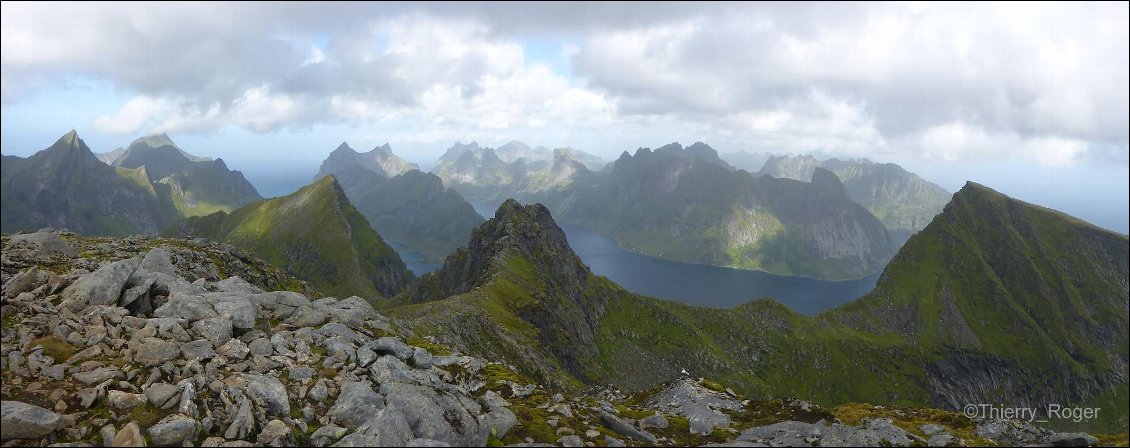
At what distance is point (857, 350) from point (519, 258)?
137 meters

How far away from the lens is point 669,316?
544ft

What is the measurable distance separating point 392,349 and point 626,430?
A: 14008 millimetres

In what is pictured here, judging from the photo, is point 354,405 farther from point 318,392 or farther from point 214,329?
point 214,329

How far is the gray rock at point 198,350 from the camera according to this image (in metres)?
20.6

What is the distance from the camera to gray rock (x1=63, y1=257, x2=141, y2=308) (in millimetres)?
22922

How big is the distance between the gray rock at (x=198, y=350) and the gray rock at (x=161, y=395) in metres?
2.81

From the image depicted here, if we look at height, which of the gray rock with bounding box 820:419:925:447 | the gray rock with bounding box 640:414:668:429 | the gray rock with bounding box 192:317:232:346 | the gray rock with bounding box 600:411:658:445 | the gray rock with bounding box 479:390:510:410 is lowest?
the gray rock with bounding box 640:414:668:429

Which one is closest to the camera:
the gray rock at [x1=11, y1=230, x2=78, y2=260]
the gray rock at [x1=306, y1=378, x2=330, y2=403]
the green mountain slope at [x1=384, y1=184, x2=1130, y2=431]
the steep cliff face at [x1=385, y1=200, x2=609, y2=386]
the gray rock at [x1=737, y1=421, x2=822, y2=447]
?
the gray rock at [x1=306, y1=378, x2=330, y2=403]

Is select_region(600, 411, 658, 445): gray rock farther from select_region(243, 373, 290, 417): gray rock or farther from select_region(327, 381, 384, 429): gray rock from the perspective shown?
select_region(243, 373, 290, 417): gray rock

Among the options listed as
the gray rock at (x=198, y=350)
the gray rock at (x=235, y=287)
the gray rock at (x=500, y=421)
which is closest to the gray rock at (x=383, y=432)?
the gray rock at (x=500, y=421)

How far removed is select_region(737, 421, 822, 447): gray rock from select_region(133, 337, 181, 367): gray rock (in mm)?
26100

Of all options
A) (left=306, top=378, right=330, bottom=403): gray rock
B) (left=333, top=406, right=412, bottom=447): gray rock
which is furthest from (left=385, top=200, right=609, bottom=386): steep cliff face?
(left=333, top=406, right=412, bottom=447): gray rock

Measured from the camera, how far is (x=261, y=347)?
78.0 ft

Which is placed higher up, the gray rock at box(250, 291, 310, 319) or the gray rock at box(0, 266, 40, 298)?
the gray rock at box(0, 266, 40, 298)
